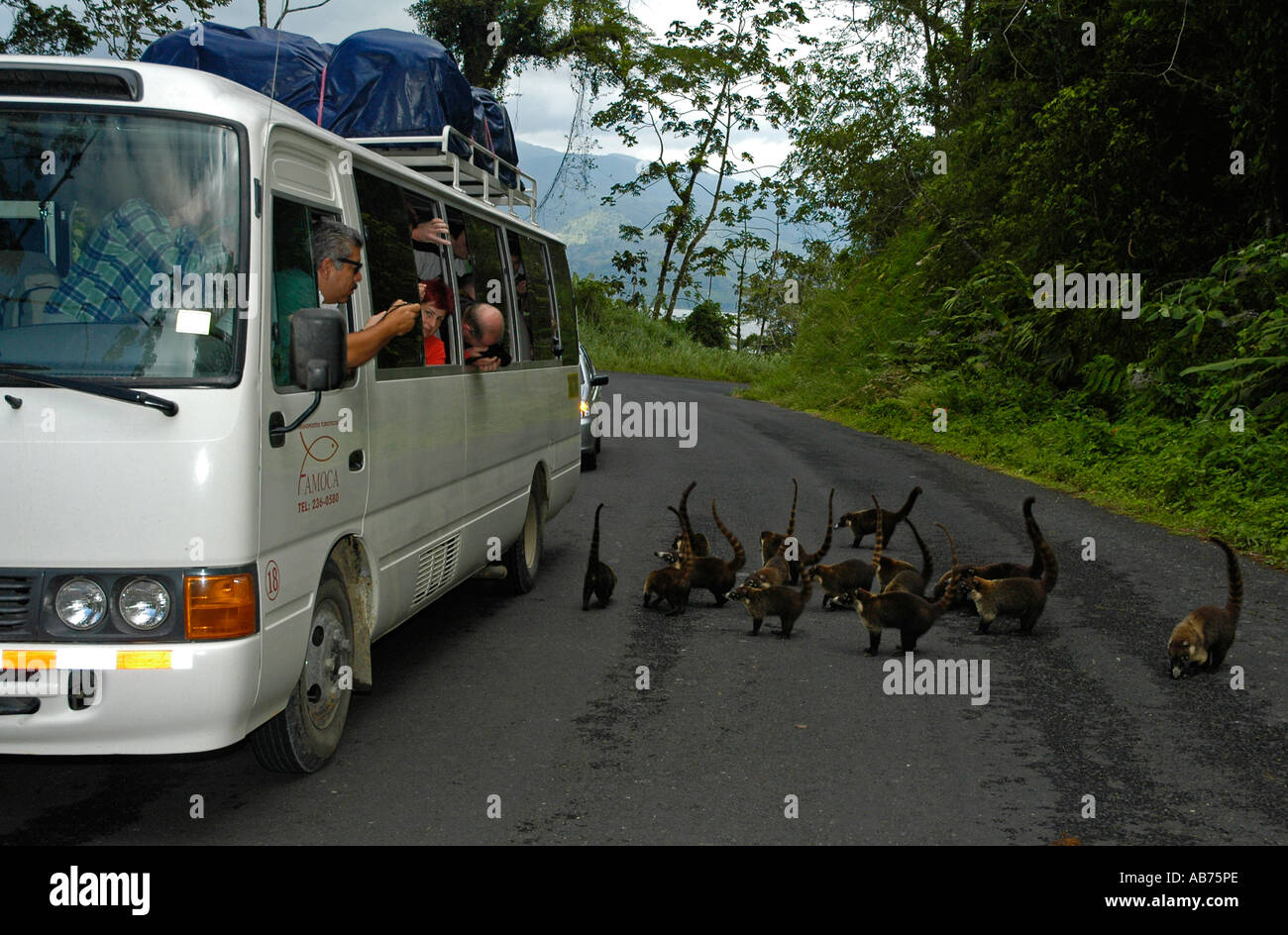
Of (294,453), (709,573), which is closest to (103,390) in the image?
(294,453)

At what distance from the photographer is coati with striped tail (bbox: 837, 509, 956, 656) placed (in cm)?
708

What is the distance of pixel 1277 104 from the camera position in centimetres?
1466

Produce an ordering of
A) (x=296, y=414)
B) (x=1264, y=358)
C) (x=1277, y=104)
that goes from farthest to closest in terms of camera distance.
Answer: (x=1277, y=104)
(x=1264, y=358)
(x=296, y=414)

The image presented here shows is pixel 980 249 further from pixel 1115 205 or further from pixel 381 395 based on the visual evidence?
pixel 381 395

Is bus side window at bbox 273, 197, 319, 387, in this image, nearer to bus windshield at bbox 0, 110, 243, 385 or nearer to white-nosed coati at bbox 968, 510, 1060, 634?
bus windshield at bbox 0, 110, 243, 385

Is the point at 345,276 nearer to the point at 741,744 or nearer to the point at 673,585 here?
the point at 741,744

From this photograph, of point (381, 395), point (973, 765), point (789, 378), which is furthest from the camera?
point (789, 378)

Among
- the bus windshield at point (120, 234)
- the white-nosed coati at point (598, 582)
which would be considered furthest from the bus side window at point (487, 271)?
the bus windshield at point (120, 234)

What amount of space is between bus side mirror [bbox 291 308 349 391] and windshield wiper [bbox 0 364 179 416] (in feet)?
1.55

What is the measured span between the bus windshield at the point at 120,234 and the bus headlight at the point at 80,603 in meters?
0.87

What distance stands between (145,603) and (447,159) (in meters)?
4.27

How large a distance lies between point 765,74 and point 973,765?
46510 mm

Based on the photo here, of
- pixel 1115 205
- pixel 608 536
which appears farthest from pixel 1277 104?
pixel 608 536

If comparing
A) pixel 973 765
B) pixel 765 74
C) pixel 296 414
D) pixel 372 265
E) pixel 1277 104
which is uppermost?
pixel 765 74
